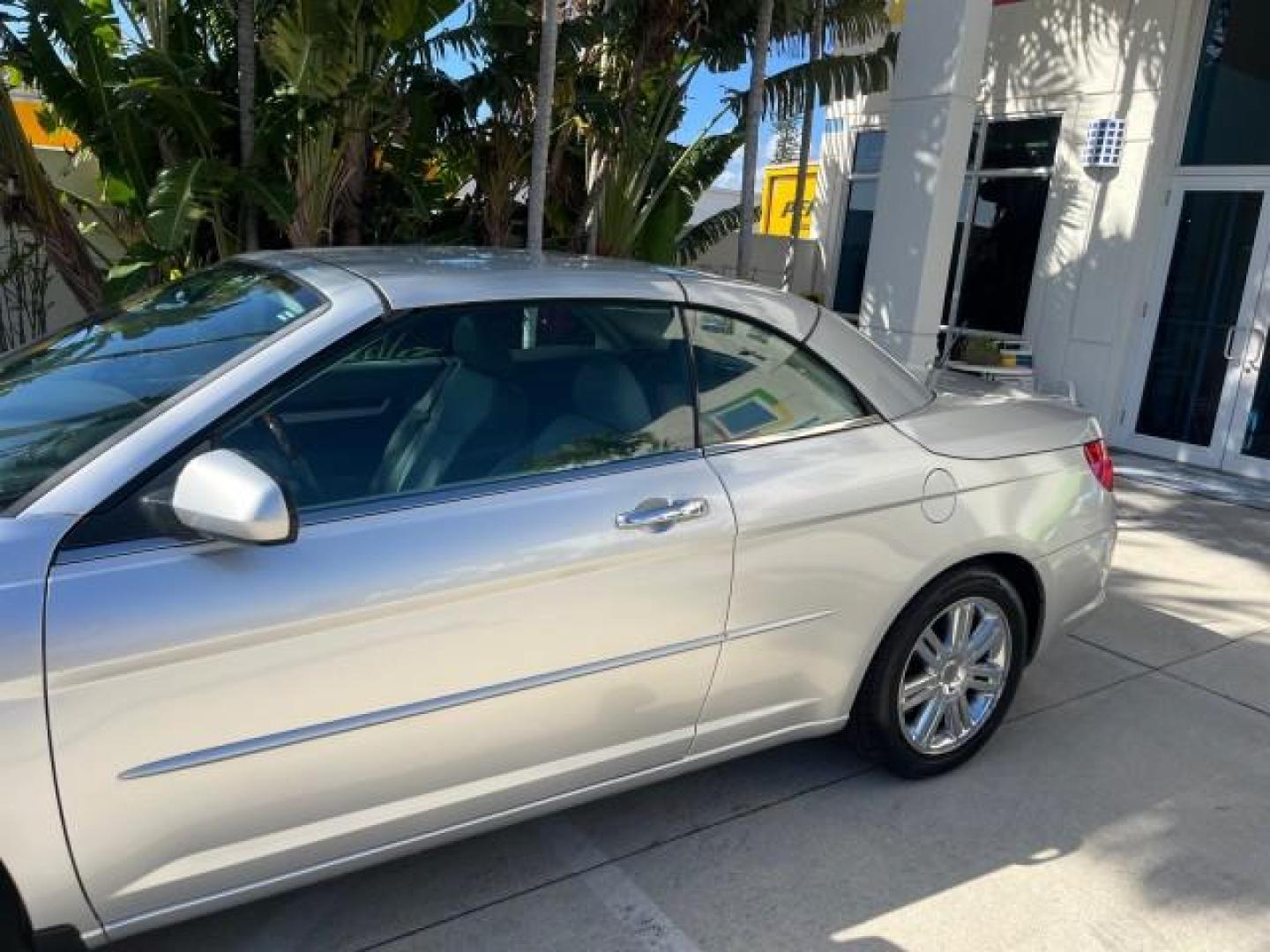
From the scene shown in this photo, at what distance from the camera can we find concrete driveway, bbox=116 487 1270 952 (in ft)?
8.49

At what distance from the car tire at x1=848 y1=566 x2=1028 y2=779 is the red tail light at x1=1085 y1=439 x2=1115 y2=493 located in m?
0.57

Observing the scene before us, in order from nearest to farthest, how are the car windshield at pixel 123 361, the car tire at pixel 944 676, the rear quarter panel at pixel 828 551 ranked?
1. the car windshield at pixel 123 361
2. the rear quarter panel at pixel 828 551
3. the car tire at pixel 944 676

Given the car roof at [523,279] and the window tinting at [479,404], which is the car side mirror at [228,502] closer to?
the window tinting at [479,404]

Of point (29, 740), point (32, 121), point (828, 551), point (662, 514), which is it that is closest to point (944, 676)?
point (828, 551)

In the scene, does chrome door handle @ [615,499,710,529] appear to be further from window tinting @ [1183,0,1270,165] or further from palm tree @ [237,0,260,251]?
window tinting @ [1183,0,1270,165]

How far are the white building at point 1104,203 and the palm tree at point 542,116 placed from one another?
2793mm

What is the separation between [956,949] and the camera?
2586mm

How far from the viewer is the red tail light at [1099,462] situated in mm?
3605

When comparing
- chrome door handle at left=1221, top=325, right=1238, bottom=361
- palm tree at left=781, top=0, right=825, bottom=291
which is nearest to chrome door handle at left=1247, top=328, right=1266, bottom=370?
chrome door handle at left=1221, top=325, right=1238, bottom=361

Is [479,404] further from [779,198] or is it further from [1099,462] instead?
[779,198]

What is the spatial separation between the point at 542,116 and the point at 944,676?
4.91 meters

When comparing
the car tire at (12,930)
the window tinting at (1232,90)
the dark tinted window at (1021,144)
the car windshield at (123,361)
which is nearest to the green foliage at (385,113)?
the dark tinted window at (1021,144)

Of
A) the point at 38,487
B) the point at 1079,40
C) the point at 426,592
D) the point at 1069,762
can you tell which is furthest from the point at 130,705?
the point at 1079,40

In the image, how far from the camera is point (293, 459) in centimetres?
219
